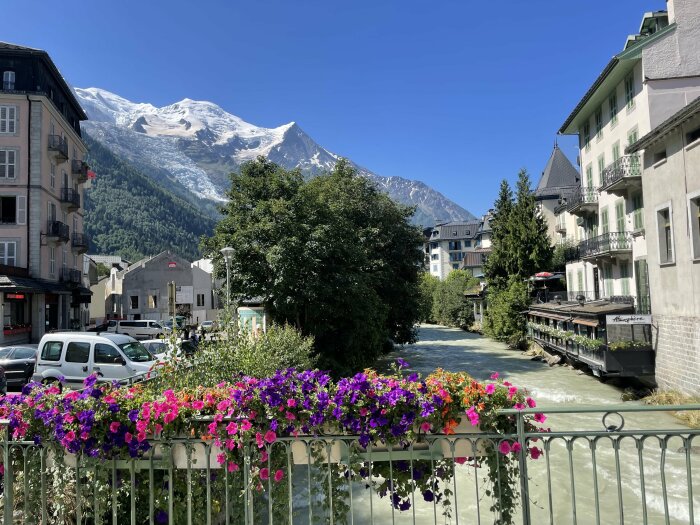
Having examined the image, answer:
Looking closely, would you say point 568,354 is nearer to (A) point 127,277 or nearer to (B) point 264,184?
(B) point 264,184

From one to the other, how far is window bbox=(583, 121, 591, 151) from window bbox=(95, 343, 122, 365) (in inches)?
1194

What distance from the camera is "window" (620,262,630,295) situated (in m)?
26.5

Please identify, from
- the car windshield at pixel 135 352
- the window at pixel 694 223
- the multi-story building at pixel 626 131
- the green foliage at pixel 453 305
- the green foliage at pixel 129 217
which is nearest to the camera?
the car windshield at pixel 135 352

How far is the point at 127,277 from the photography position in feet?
191

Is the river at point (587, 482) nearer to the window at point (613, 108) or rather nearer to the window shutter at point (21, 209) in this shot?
the window at point (613, 108)

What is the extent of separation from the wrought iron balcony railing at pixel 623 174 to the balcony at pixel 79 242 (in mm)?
38996

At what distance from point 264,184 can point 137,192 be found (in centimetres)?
18096

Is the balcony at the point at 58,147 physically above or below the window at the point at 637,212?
above

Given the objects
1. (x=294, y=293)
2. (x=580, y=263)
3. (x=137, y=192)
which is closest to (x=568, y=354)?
(x=580, y=263)

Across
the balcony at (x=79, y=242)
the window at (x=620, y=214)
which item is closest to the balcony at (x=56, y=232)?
the balcony at (x=79, y=242)

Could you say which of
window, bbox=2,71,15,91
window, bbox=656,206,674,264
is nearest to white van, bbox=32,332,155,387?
window, bbox=656,206,674,264

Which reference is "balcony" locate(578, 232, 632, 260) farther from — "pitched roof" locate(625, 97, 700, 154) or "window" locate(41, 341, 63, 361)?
"window" locate(41, 341, 63, 361)

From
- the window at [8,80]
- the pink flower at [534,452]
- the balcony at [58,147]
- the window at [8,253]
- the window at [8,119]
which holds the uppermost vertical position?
the window at [8,80]

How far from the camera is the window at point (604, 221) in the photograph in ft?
93.5
